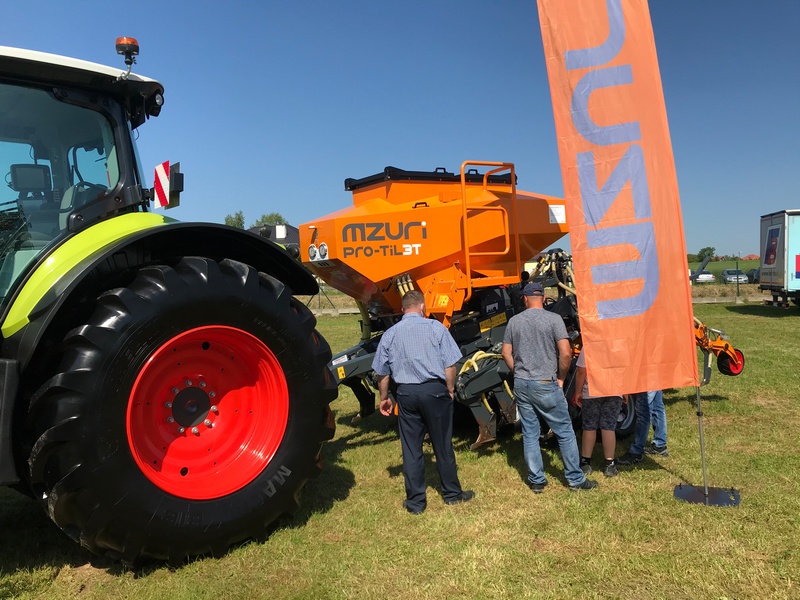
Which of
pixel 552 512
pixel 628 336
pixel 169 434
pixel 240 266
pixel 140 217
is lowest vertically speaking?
pixel 552 512

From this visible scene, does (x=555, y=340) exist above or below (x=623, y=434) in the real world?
above

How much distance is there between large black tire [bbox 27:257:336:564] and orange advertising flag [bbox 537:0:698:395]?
2123mm

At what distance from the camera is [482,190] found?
20.1 ft

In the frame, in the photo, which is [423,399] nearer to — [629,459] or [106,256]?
[629,459]

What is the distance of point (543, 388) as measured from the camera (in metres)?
4.62

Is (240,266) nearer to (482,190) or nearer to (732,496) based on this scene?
(482,190)

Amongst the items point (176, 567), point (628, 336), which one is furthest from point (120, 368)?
point (628, 336)

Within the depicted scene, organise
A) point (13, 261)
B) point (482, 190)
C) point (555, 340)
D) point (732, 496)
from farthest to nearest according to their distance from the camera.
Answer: point (482, 190) → point (555, 340) → point (732, 496) → point (13, 261)

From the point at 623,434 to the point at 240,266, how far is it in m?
4.13

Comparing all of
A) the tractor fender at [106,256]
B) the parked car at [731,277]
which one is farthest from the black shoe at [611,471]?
the parked car at [731,277]

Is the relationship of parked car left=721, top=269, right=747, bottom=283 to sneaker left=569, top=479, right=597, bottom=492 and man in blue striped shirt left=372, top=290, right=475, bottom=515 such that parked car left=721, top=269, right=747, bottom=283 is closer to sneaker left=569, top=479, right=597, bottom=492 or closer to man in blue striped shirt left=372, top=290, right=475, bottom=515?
sneaker left=569, top=479, right=597, bottom=492

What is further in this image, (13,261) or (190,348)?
(190,348)

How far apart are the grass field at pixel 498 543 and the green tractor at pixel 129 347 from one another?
34 cm

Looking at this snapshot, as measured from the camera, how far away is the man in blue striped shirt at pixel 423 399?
14.2 ft
